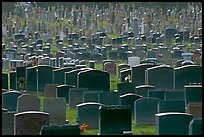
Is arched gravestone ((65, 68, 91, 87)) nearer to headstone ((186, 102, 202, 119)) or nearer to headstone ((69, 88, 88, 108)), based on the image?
headstone ((69, 88, 88, 108))

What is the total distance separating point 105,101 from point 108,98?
0.38 ft

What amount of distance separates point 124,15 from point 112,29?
4418 mm

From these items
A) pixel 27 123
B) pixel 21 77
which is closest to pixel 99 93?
pixel 27 123

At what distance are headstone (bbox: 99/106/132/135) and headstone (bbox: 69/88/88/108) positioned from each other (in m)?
3.78

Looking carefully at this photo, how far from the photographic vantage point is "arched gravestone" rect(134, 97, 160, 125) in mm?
18234

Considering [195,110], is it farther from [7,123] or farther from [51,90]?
[51,90]

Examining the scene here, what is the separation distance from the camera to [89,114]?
17.9 metres

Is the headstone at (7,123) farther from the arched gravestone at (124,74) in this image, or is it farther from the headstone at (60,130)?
the arched gravestone at (124,74)

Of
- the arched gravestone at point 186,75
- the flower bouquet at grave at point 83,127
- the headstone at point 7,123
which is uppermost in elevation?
the arched gravestone at point 186,75

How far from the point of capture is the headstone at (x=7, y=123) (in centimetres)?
1694

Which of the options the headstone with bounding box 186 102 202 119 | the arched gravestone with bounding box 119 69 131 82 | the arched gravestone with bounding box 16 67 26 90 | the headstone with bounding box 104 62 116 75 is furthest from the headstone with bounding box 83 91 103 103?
the headstone with bounding box 104 62 116 75

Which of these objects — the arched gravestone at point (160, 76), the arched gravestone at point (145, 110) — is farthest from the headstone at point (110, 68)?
the arched gravestone at point (145, 110)

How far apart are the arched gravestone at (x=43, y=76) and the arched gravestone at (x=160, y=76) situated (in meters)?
3.33

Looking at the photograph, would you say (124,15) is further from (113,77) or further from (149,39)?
(113,77)
